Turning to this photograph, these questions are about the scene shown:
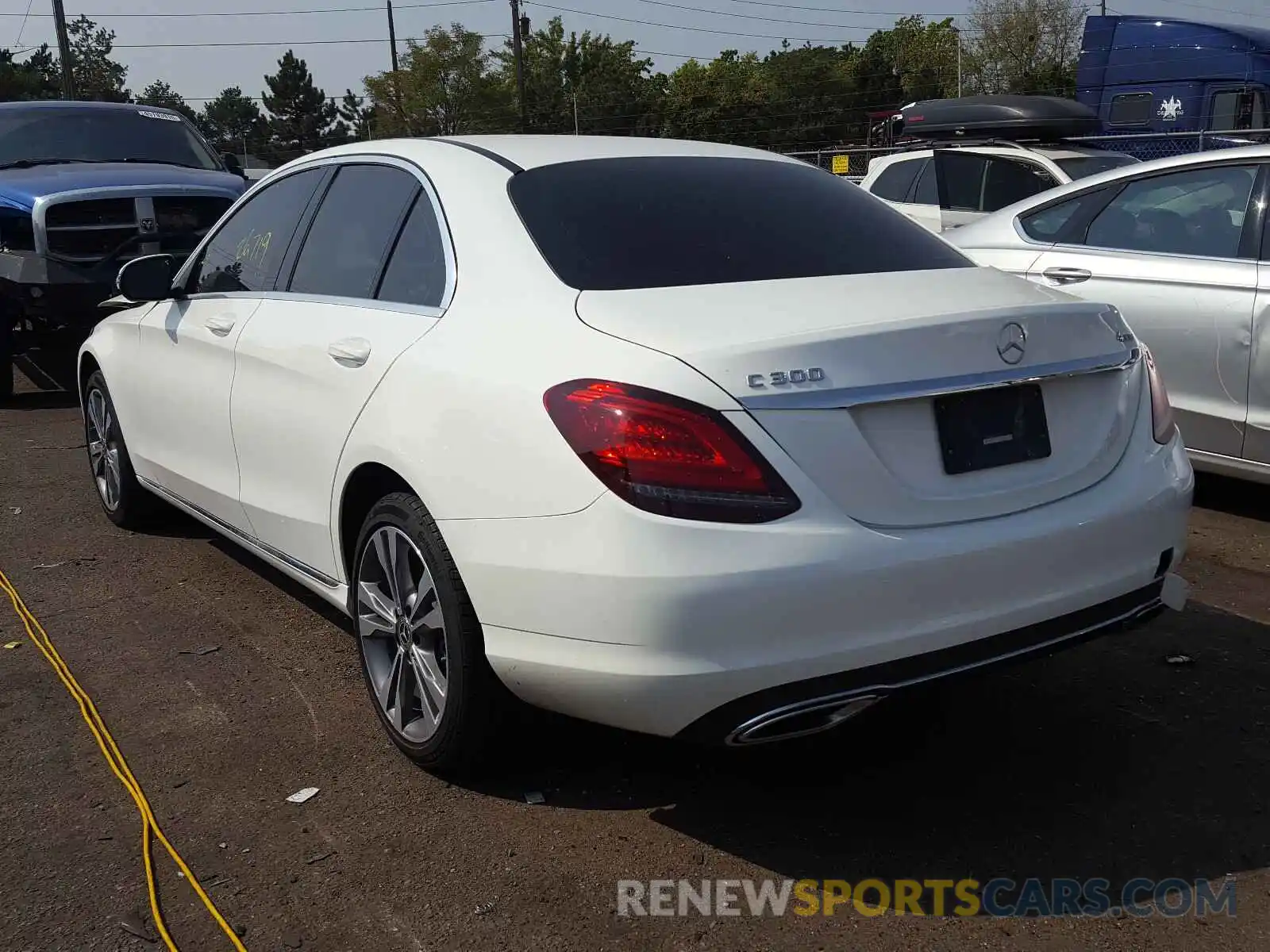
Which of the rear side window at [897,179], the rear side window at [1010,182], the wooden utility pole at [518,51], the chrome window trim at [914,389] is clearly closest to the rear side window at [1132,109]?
the rear side window at [897,179]

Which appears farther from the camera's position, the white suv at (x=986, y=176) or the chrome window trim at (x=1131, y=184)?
the white suv at (x=986, y=176)

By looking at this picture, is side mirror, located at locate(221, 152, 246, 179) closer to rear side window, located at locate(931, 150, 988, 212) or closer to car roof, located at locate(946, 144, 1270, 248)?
rear side window, located at locate(931, 150, 988, 212)

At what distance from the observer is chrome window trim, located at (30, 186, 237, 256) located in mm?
9016

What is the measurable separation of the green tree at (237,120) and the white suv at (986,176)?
76.3 m

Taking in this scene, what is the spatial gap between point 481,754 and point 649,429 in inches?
41.9

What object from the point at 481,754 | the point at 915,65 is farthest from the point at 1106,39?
the point at 915,65

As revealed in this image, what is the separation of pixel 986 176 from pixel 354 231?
7369mm

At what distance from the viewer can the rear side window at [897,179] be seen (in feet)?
34.9

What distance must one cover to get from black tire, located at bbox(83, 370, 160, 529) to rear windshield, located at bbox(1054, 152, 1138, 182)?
7027 millimetres

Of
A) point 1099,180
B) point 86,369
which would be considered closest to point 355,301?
point 86,369

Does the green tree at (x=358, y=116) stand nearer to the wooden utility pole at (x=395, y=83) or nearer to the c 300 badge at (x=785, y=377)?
the wooden utility pole at (x=395, y=83)

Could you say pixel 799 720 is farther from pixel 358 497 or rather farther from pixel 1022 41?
pixel 1022 41

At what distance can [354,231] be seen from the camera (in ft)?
12.6

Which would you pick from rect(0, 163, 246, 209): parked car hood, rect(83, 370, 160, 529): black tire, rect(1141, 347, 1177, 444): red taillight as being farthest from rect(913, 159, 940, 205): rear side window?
→ rect(1141, 347, 1177, 444): red taillight
